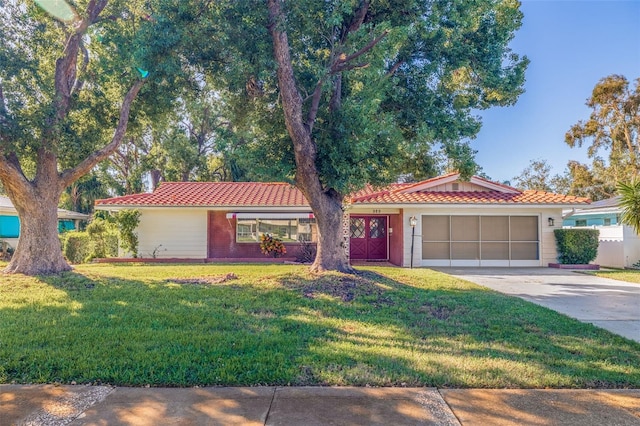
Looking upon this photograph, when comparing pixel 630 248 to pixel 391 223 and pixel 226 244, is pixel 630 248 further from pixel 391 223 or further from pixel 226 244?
pixel 226 244

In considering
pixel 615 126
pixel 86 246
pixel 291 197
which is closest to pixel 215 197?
pixel 291 197

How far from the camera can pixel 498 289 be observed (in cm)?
1043

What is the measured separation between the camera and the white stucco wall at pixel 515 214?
16406mm

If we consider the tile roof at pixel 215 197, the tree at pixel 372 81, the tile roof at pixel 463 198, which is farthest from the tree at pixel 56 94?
the tile roof at pixel 463 198

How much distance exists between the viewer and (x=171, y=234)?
17844 millimetres

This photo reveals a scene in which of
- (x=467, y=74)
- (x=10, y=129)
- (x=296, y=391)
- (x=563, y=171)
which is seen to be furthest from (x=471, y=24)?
(x=563, y=171)

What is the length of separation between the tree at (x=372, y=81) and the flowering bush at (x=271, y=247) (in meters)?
7.52

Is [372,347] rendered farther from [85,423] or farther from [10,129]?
[10,129]

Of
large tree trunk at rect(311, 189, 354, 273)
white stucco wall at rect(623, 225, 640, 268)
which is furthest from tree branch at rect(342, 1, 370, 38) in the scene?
white stucco wall at rect(623, 225, 640, 268)

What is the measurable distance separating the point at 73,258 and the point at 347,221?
1255cm

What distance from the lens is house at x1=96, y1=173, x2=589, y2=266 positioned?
16.3 meters

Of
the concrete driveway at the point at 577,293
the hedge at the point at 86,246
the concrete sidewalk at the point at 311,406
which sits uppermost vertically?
the hedge at the point at 86,246

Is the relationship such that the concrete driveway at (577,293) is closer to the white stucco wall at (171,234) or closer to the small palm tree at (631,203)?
the small palm tree at (631,203)

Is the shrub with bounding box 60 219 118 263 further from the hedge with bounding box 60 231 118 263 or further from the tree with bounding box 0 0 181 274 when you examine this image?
the tree with bounding box 0 0 181 274
